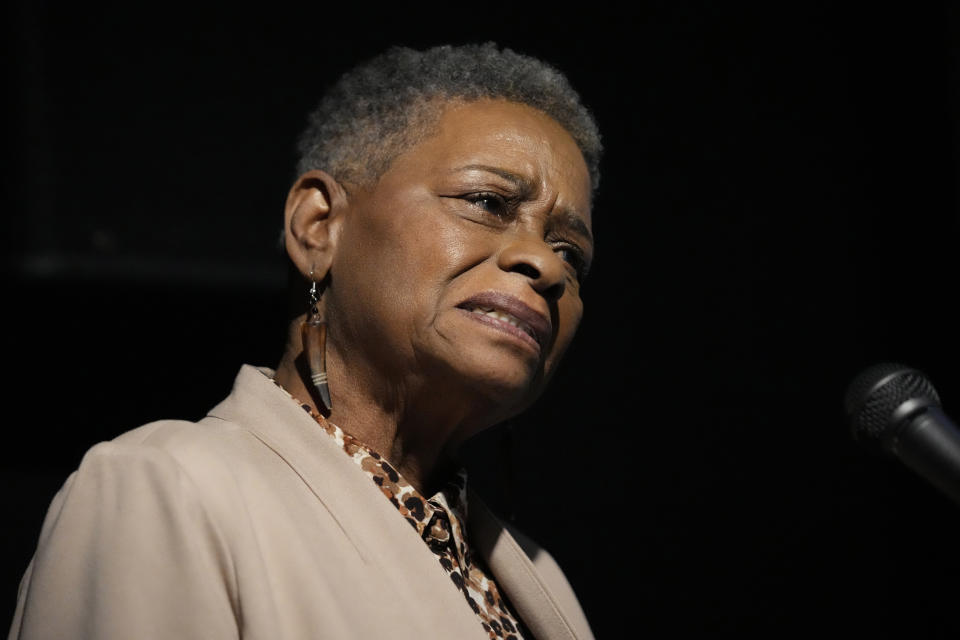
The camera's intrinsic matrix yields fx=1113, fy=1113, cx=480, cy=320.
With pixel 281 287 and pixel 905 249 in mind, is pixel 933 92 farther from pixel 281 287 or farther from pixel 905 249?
pixel 281 287

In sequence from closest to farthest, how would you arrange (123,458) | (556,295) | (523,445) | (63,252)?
1. (123,458)
2. (556,295)
3. (63,252)
4. (523,445)

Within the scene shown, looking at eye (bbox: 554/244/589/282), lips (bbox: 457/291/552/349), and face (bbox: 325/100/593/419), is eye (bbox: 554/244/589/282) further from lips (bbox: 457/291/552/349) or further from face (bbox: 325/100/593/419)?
lips (bbox: 457/291/552/349)

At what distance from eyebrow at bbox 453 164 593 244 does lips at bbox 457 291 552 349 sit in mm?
198

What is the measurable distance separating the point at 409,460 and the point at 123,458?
54cm

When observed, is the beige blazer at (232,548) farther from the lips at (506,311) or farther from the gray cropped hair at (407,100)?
the gray cropped hair at (407,100)

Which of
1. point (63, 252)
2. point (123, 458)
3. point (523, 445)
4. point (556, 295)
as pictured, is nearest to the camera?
point (123, 458)

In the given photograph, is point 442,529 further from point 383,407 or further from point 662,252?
point 662,252

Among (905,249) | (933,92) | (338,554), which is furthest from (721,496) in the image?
(338,554)

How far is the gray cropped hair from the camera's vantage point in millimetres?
1869

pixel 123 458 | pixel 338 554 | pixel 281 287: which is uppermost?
pixel 281 287

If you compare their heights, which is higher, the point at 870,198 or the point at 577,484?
the point at 870,198

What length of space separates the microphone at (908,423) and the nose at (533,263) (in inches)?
19.7

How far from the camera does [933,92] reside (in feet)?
9.28

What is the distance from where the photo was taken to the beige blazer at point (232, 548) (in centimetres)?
134
